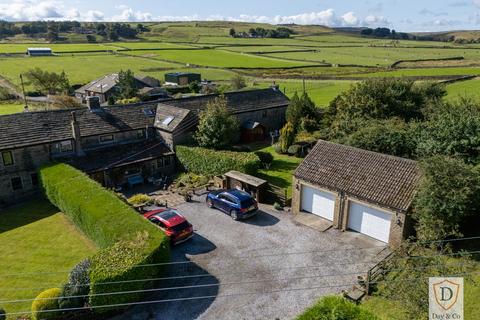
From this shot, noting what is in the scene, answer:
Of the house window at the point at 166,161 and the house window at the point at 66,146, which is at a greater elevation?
the house window at the point at 66,146

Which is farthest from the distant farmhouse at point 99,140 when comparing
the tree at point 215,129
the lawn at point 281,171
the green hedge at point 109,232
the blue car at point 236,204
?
the blue car at point 236,204

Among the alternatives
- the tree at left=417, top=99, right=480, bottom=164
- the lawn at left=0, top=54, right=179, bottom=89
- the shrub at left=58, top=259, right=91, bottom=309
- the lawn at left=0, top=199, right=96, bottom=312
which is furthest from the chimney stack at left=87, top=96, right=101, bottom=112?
the lawn at left=0, top=54, right=179, bottom=89

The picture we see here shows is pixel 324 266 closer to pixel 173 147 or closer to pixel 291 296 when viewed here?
pixel 291 296

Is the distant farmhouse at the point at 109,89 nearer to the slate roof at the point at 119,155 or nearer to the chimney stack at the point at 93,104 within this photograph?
the chimney stack at the point at 93,104

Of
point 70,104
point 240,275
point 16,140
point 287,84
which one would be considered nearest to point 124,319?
point 240,275

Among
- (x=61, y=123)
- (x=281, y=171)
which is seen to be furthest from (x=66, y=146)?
(x=281, y=171)
